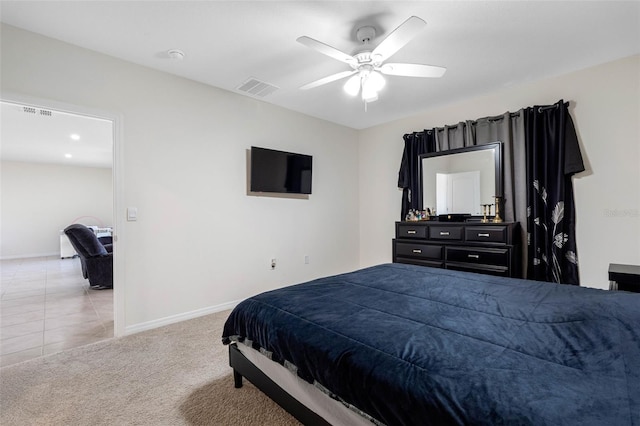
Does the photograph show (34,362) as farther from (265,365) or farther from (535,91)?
(535,91)

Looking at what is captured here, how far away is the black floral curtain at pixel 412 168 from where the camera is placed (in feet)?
13.8

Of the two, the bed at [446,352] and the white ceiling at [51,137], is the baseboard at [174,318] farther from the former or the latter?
the white ceiling at [51,137]

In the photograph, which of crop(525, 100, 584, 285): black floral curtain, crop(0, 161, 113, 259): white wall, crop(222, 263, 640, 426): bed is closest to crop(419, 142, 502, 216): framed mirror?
crop(525, 100, 584, 285): black floral curtain

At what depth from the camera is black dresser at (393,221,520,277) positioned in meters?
3.13

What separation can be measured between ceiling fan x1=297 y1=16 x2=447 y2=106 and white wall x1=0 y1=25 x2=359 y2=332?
1609mm

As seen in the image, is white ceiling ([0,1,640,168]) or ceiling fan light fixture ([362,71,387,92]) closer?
white ceiling ([0,1,640,168])

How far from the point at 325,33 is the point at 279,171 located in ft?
6.30

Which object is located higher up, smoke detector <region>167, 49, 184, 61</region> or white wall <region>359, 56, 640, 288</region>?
smoke detector <region>167, 49, 184, 61</region>

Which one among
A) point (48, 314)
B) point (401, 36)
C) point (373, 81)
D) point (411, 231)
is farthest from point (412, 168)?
point (48, 314)

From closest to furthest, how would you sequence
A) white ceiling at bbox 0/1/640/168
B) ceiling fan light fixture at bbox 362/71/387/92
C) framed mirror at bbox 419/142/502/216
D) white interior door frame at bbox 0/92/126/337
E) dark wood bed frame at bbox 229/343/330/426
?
1. dark wood bed frame at bbox 229/343/330/426
2. white ceiling at bbox 0/1/640/168
3. ceiling fan light fixture at bbox 362/71/387/92
4. white interior door frame at bbox 0/92/126/337
5. framed mirror at bbox 419/142/502/216

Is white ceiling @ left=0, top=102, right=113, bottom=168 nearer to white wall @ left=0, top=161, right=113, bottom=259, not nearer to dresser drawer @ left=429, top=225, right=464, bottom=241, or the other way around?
white wall @ left=0, top=161, right=113, bottom=259

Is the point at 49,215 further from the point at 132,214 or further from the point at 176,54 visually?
the point at 176,54

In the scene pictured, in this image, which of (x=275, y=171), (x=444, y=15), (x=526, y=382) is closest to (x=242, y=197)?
(x=275, y=171)

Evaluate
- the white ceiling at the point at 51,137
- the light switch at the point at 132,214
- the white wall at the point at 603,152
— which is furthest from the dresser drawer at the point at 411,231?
the white ceiling at the point at 51,137
